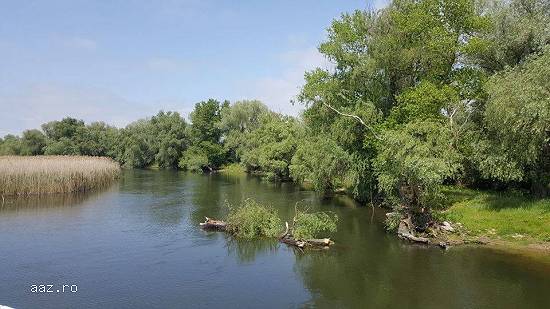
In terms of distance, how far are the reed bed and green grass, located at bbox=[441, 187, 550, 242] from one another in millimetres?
36920

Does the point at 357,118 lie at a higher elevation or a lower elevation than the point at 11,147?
higher

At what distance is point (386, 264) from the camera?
24.1 m

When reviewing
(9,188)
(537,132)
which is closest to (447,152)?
(537,132)

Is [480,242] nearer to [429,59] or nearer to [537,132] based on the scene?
[537,132]

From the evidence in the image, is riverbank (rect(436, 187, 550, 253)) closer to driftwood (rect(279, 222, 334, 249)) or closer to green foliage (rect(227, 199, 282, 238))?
driftwood (rect(279, 222, 334, 249))

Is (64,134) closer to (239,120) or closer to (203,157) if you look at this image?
(203,157)

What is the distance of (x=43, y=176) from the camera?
147 feet

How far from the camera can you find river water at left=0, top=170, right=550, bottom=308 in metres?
19.0

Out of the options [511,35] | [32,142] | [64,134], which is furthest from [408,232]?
[64,134]

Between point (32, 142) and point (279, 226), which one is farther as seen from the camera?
point (32, 142)

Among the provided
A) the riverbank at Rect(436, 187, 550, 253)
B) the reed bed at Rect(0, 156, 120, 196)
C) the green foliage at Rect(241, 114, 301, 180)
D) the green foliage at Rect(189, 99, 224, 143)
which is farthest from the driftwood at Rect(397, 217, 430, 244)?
the green foliage at Rect(189, 99, 224, 143)

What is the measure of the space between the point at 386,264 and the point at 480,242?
7.46m

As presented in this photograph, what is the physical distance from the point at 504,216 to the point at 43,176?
4099cm

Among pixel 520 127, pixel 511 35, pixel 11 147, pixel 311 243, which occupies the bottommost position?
pixel 311 243
